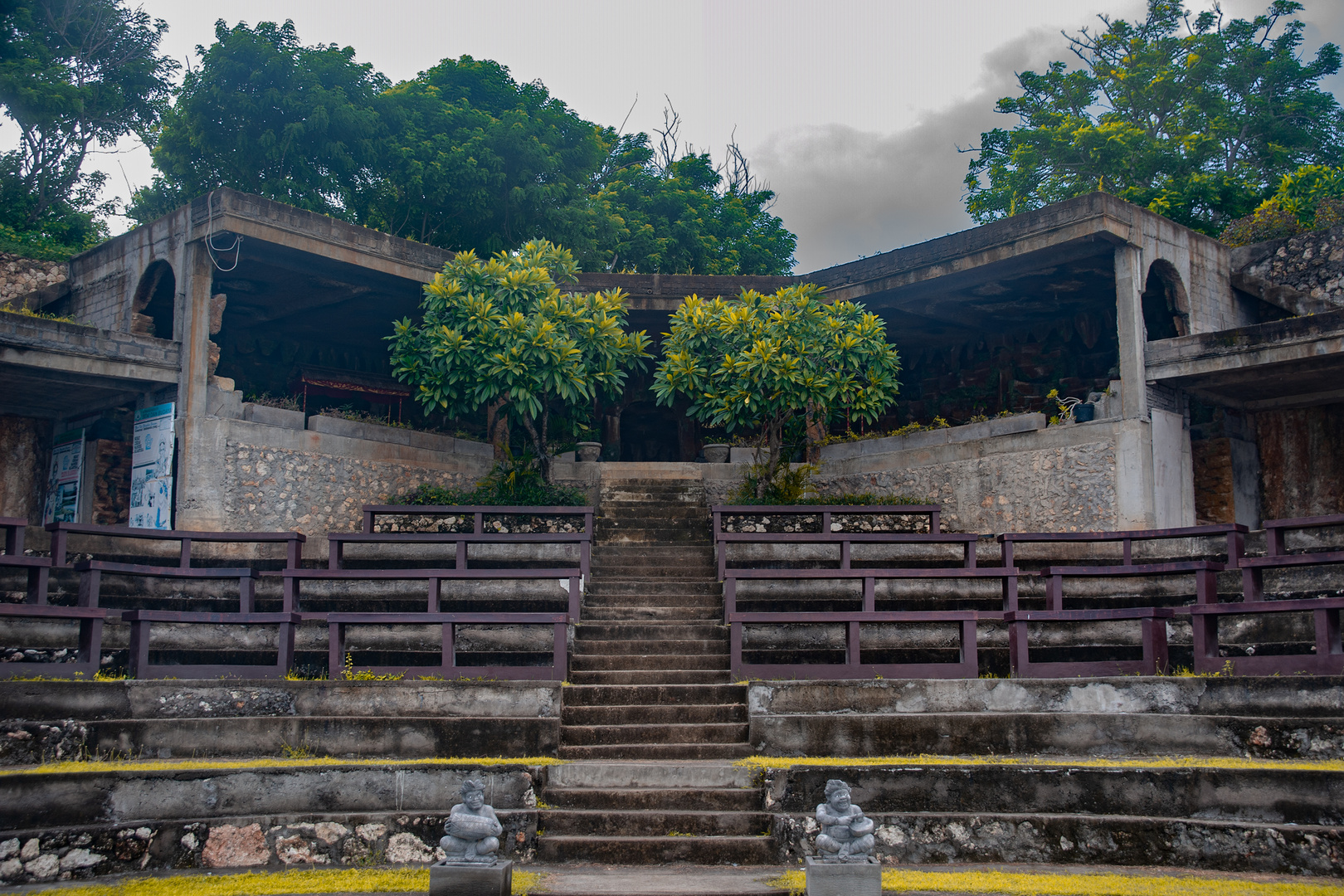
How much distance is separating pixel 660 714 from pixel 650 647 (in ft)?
4.24

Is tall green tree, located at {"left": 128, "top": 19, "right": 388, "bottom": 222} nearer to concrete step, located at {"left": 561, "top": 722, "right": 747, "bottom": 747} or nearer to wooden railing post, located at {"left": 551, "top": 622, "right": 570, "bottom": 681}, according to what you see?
wooden railing post, located at {"left": 551, "top": 622, "right": 570, "bottom": 681}

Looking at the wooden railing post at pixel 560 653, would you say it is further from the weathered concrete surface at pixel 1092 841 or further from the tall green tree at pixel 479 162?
the tall green tree at pixel 479 162

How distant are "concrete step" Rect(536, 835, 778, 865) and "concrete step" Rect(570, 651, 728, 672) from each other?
102 inches

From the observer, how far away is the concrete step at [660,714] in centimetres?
900

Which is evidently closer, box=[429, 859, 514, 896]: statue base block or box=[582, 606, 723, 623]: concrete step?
box=[429, 859, 514, 896]: statue base block

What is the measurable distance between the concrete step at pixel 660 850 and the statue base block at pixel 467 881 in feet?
4.36

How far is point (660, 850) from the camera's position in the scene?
7.43 metres

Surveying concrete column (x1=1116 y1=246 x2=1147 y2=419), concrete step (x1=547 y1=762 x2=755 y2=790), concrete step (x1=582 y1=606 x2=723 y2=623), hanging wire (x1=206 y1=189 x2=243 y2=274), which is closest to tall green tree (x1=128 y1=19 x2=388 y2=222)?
hanging wire (x1=206 y1=189 x2=243 y2=274)

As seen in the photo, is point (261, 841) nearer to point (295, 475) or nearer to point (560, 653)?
point (560, 653)

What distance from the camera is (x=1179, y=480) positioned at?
559 inches

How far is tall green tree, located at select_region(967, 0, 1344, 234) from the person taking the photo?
75.3 feet

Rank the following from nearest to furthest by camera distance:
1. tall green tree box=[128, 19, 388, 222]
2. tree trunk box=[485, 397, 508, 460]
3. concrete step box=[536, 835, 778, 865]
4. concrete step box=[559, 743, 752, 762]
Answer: concrete step box=[536, 835, 778, 865] < concrete step box=[559, 743, 752, 762] < tree trunk box=[485, 397, 508, 460] < tall green tree box=[128, 19, 388, 222]

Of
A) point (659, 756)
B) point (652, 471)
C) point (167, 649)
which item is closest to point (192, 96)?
point (652, 471)

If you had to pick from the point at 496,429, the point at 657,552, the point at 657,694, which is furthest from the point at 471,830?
the point at 496,429
